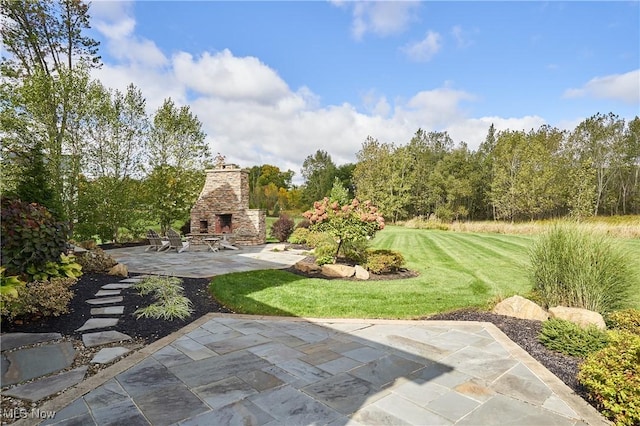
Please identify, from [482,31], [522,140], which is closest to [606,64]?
[482,31]

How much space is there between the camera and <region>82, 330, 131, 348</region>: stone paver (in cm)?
320

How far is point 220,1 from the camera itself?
6656mm

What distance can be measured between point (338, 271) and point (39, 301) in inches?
194

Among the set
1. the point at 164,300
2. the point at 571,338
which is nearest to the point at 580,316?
the point at 571,338

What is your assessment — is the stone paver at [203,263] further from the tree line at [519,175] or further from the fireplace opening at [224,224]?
the tree line at [519,175]

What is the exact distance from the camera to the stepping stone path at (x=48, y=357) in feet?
7.72

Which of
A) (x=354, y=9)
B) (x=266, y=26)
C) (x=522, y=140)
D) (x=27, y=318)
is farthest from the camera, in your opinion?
(x=522, y=140)

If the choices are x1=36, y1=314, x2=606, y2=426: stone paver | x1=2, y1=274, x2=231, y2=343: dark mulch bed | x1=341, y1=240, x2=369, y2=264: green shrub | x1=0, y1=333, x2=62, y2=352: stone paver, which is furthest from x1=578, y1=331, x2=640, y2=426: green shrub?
x1=341, y1=240, x2=369, y2=264: green shrub

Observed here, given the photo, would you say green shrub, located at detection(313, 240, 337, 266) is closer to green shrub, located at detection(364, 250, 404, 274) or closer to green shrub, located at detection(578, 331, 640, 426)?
green shrub, located at detection(364, 250, 404, 274)

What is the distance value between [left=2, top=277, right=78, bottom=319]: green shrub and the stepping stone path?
320 millimetres

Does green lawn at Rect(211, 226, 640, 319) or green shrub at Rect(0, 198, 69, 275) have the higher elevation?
green shrub at Rect(0, 198, 69, 275)

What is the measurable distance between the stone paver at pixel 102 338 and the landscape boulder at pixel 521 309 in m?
4.62

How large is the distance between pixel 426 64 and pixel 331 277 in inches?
279

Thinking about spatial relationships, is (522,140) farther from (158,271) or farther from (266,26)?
(158,271)
